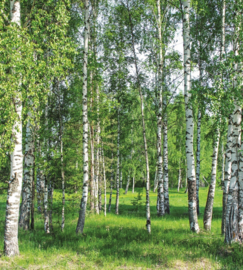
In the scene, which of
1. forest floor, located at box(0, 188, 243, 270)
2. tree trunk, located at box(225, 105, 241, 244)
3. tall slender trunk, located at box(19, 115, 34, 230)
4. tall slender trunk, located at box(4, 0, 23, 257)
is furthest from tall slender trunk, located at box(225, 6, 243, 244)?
tall slender trunk, located at box(19, 115, 34, 230)

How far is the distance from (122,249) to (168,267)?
157cm

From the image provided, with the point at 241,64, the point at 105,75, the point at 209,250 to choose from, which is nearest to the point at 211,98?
the point at 241,64

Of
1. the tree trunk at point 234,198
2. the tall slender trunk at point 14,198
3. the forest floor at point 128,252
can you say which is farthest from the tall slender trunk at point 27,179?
the tree trunk at point 234,198

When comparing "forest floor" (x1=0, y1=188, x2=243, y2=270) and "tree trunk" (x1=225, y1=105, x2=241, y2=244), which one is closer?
"forest floor" (x1=0, y1=188, x2=243, y2=270)

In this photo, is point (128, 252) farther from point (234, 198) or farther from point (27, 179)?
point (27, 179)

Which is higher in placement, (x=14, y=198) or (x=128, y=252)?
(x=14, y=198)

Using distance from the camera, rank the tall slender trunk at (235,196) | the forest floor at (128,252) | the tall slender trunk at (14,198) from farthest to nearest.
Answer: the tall slender trunk at (235,196) → the tall slender trunk at (14,198) → the forest floor at (128,252)

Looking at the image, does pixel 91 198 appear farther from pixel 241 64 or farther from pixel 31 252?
pixel 241 64

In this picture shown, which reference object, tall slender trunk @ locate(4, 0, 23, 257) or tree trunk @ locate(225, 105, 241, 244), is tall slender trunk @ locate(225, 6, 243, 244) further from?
tall slender trunk @ locate(4, 0, 23, 257)

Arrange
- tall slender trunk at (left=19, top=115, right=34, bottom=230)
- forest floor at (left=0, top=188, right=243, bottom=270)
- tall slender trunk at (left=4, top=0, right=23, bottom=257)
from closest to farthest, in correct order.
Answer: forest floor at (left=0, top=188, right=243, bottom=270)
tall slender trunk at (left=4, top=0, right=23, bottom=257)
tall slender trunk at (left=19, top=115, right=34, bottom=230)

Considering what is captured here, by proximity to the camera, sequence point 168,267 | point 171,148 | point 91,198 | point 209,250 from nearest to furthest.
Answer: point 168,267, point 209,250, point 91,198, point 171,148

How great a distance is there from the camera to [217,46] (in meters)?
12.5

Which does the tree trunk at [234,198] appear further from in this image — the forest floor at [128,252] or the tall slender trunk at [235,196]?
the forest floor at [128,252]

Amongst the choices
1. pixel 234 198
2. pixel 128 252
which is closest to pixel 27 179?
pixel 128 252
